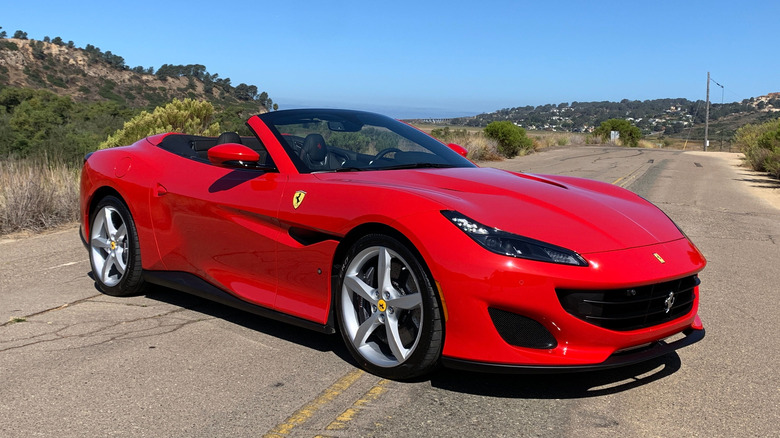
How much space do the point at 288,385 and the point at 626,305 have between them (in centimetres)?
171

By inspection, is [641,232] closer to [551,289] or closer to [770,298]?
[551,289]

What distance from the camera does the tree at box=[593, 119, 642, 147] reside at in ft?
185

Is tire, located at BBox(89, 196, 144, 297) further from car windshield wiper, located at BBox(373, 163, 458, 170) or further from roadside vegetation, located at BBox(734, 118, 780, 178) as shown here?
roadside vegetation, located at BBox(734, 118, 780, 178)

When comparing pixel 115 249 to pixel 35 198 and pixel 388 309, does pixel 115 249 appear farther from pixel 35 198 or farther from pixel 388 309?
pixel 35 198

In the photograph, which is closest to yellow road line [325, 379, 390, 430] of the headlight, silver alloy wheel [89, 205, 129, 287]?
the headlight

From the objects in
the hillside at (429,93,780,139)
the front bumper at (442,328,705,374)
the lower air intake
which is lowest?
the hillside at (429,93,780,139)

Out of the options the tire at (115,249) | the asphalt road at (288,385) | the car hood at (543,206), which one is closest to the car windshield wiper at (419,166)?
the car hood at (543,206)

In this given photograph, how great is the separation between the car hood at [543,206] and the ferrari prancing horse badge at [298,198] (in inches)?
9.8

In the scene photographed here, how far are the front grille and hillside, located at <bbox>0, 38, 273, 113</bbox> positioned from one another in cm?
5392

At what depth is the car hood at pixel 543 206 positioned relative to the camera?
11.4 feet

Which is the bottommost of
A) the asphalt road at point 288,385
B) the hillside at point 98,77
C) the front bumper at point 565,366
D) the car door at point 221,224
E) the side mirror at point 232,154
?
the asphalt road at point 288,385

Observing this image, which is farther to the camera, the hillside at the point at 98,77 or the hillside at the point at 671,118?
the hillside at the point at 671,118

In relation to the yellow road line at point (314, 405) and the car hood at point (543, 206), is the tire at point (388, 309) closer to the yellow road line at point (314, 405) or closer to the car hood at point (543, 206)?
the yellow road line at point (314, 405)

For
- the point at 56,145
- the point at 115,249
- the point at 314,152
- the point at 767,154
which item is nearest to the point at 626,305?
the point at 314,152
